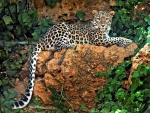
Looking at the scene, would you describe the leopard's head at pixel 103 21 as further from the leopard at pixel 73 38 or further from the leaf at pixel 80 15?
the leaf at pixel 80 15

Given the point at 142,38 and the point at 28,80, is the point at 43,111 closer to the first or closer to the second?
the point at 28,80

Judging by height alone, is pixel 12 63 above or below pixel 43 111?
above

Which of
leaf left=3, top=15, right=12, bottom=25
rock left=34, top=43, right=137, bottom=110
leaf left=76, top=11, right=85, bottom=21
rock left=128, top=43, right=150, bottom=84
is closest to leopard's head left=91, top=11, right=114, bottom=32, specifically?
rock left=34, top=43, right=137, bottom=110

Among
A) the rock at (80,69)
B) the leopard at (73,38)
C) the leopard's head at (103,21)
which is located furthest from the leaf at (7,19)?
the leopard's head at (103,21)

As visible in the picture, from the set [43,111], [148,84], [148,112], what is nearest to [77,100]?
[43,111]

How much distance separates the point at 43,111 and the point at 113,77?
1611 millimetres

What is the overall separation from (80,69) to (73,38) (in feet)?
2.96

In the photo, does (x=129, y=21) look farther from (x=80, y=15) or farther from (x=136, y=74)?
(x=136, y=74)

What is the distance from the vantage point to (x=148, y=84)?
32.3 feet

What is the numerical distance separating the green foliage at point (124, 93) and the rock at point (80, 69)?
0.51 feet

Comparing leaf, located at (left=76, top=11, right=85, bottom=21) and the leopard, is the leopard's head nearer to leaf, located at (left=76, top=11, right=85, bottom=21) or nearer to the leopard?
the leopard

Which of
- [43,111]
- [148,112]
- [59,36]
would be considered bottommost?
[43,111]

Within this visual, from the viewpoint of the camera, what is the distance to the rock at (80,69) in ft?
33.8

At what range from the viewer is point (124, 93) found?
994 centimetres
